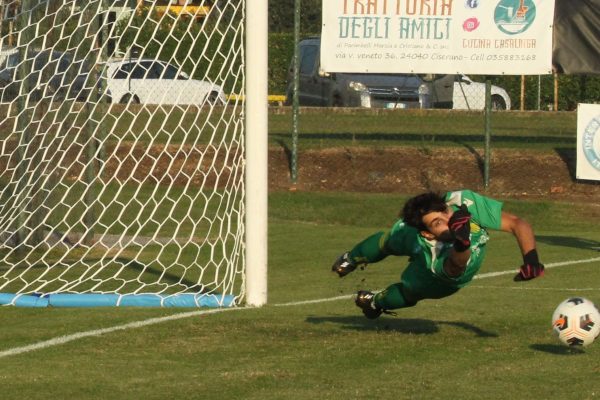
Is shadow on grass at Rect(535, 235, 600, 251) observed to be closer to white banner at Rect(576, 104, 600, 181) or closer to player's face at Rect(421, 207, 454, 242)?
white banner at Rect(576, 104, 600, 181)

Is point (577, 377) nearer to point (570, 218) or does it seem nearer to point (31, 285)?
point (31, 285)

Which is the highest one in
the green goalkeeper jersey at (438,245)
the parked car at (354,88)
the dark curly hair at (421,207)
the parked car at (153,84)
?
the parked car at (153,84)

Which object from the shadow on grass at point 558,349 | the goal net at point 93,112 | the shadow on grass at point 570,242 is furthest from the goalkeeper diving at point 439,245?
the shadow on grass at point 570,242

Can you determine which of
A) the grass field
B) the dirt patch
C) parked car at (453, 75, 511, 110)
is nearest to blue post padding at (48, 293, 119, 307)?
the grass field

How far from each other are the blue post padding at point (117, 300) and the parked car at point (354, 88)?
44.1 ft

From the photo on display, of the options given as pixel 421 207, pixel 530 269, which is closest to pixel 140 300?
pixel 421 207

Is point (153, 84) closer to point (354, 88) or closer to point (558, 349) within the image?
point (558, 349)

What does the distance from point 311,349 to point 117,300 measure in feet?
8.16

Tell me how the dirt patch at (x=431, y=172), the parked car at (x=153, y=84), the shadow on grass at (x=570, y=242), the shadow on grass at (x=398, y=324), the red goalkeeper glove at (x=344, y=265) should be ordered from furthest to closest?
the dirt patch at (x=431, y=172) → the shadow on grass at (x=570, y=242) → the parked car at (x=153, y=84) → the shadow on grass at (x=398, y=324) → the red goalkeeper glove at (x=344, y=265)

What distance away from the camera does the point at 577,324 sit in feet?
25.9

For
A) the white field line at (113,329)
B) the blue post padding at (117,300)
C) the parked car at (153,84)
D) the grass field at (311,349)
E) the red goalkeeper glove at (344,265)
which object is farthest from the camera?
the parked car at (153,84)

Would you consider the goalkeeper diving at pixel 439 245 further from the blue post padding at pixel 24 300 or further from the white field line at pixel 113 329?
the blue post padding at pixel 24 300

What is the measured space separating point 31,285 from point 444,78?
17037mm

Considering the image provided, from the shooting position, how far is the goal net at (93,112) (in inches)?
442
